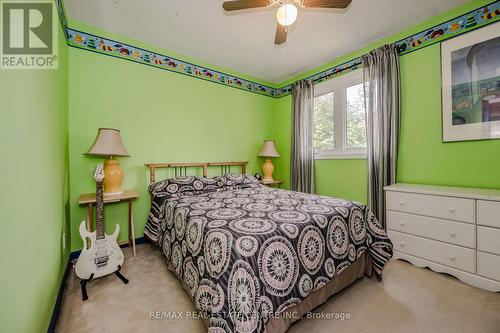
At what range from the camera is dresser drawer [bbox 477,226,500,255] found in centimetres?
161

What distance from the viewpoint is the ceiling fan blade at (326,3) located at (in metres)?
1.58

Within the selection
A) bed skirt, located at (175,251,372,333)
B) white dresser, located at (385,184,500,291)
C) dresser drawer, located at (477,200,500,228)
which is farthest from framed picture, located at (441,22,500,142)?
bed skirt, located at (175,251,372,333)

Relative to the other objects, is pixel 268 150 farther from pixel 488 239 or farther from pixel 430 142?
pixel 488 239

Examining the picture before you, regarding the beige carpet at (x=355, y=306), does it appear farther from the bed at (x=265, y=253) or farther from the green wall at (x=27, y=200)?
the green wall at (x=27, y=200)

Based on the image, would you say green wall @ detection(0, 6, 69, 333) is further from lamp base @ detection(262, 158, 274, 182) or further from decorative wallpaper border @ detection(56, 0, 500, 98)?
lamp base @ detection(262, 158, 274, 182)

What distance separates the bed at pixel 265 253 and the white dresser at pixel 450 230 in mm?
548

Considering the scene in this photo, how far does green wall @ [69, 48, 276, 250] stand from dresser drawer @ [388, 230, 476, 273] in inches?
99.4

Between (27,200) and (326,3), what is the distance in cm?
233

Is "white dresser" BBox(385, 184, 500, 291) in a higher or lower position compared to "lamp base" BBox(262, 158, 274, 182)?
lower

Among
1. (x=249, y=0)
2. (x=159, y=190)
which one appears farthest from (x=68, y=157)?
(x=249, y=0)

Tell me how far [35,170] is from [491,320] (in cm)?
297

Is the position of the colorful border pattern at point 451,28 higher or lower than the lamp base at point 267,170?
higher

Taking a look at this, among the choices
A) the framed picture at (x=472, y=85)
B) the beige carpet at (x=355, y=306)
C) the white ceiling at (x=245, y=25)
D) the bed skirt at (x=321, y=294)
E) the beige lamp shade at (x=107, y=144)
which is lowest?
the beige carpet at (x=355, y=306)

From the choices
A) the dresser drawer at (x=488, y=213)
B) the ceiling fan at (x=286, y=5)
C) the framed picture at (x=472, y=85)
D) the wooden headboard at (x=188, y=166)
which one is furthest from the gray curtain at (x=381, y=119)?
A: the wooden headboard at (x=188, y=166)
